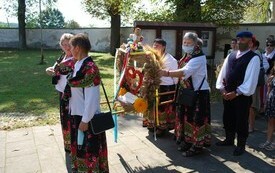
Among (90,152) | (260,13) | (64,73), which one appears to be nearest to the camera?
(90,152)

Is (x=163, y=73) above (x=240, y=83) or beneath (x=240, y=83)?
above

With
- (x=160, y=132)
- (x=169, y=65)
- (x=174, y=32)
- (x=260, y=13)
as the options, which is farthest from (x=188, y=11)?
(x=260, y=13)

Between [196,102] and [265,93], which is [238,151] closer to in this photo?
[196,102]

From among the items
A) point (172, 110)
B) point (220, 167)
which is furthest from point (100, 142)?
point (172, 110)

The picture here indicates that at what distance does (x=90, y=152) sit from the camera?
3492mm

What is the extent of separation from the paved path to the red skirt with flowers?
0.71m

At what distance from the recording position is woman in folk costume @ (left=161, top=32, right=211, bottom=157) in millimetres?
4434

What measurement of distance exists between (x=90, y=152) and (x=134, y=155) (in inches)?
53.4

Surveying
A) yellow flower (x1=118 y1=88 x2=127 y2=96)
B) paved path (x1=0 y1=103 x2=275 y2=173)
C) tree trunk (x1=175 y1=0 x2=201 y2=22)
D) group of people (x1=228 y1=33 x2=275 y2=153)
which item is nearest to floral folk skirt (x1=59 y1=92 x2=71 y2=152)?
paved path (x1=0 y1=103 x2=275 y2=173)

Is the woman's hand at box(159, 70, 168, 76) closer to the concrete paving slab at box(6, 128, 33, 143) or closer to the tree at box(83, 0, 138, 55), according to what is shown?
the concrete paving slab at box(6, 128, 33, 143)

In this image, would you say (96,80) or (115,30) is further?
(115,30)

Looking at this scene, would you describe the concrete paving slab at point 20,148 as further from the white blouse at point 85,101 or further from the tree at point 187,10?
the tree at point 187,10

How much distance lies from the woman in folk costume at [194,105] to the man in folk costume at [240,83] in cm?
37

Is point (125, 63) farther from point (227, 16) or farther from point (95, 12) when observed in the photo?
point (95, 12)
